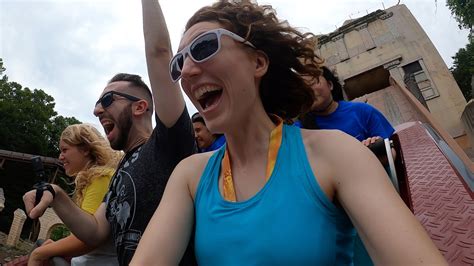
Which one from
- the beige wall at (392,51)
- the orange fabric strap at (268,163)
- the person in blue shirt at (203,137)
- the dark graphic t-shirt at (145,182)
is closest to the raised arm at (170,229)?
the orange fabric strap at (268,163)

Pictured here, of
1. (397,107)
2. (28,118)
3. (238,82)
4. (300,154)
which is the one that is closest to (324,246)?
(300,154)

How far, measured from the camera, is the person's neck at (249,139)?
1.17m

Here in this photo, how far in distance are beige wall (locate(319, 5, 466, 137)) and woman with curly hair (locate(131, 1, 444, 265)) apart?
43.5 ft

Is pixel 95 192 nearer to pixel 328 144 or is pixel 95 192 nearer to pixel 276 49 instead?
pixel 276 49

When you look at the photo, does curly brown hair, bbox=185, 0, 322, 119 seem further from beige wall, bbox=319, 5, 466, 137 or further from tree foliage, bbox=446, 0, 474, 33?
tree foliage, bbox=446, 0, 474, 33

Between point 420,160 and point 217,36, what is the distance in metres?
1.43

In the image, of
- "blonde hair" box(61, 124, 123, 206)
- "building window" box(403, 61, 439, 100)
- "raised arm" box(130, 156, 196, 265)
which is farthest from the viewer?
"building window" box(403, 61, 439, 100)

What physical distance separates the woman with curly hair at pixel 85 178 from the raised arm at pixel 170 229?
3.35 ft

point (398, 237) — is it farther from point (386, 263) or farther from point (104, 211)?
point (104, 211)

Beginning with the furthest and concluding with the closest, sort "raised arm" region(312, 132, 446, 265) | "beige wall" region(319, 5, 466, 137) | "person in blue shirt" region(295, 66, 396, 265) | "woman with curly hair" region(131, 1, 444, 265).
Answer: "beige wall" region(319, 5, 466, 137)
"person in blue shirt" region(295, 66, 396, 265)
"woman with curly hair" region(131, 1, 444, 265)
"raised arm" region(312, 132, 446, 265)

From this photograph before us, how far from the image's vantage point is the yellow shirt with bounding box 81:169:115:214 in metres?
2.26

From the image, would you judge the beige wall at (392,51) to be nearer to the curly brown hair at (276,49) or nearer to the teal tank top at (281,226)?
the curly brown hair at (276,49)

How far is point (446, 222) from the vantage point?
1.36 metres

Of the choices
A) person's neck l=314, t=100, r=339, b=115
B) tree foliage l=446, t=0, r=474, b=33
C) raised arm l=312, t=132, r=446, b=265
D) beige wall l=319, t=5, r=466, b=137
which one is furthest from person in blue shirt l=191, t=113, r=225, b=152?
tree foliage l=446, t=0, r=474, b=33
